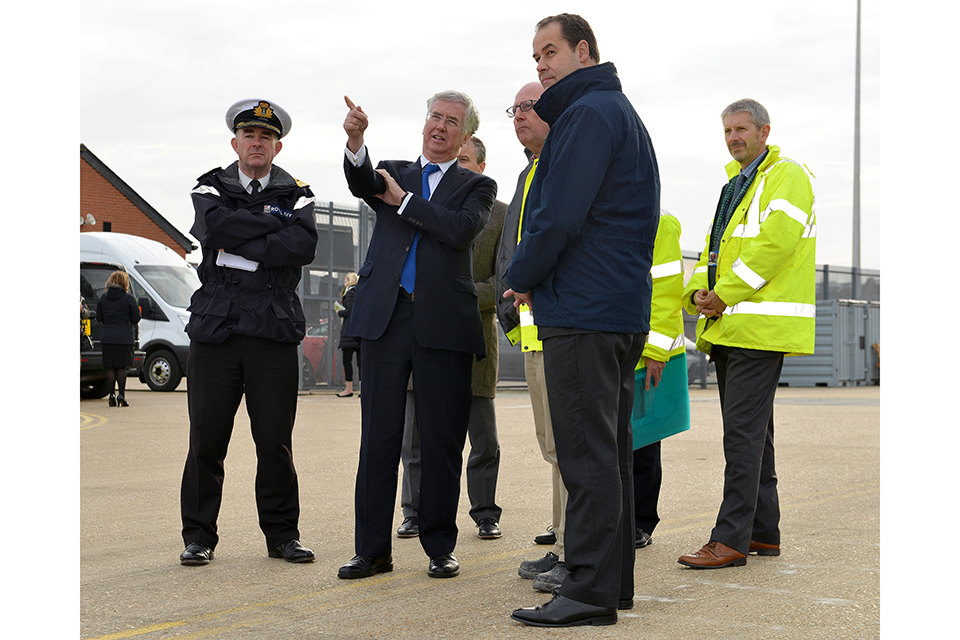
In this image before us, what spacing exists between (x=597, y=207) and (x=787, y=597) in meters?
1.64

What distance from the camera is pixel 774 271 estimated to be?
15.5ft

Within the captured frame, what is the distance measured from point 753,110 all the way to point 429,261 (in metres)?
1.71

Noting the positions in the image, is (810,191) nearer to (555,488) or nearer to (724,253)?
(724,253)

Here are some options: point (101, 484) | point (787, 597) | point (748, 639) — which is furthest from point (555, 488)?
point (101, 484)

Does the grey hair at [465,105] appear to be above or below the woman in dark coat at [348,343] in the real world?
above

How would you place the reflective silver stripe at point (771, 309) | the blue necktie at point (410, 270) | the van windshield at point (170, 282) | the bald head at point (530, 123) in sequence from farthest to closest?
1. the van windshield at point (170, 282)
2. the bald head at point (530, 123)
3. the reflective silver stripe at point (771, 309)
4. the blue necktie at point (410, 270)

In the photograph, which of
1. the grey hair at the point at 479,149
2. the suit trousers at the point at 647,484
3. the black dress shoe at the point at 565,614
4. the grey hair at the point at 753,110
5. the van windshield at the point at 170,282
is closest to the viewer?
the black dress shoe at the point at 565,614

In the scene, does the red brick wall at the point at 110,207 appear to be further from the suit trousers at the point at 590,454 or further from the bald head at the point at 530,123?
the suit trousers at the point at 590,454

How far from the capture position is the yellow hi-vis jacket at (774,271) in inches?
186

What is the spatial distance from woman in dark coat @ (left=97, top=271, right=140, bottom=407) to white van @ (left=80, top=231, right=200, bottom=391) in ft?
7.63

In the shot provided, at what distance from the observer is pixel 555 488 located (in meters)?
4.93

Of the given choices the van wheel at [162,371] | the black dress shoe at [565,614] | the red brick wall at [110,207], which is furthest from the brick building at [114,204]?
the black dress shoe at [565,614]

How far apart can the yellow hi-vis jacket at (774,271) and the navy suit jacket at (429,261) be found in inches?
44.7

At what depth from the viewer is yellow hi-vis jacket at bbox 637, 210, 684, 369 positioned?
4945 mm
